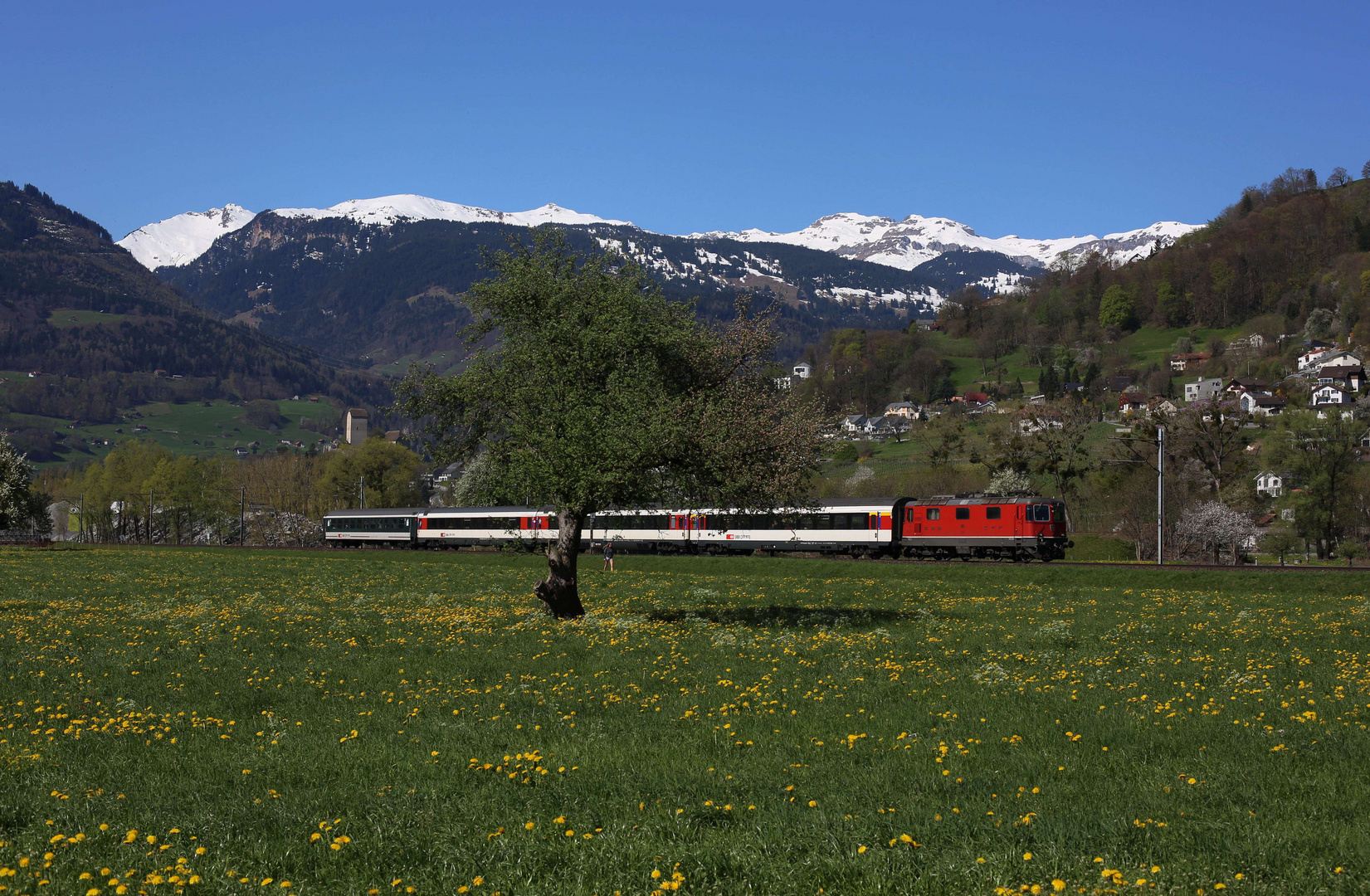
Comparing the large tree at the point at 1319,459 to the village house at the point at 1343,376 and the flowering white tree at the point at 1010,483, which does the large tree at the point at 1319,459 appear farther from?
the village house at the point at 1343,376

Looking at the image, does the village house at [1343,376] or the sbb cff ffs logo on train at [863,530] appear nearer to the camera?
the sbb cff ffs logo on train at [863,530]

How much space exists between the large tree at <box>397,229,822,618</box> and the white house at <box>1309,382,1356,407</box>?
150050 mm

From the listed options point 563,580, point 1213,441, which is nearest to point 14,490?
point 563,580

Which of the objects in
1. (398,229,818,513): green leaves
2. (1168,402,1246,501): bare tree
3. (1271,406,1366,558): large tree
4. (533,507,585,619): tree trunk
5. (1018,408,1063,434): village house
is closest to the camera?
(398,229,818,513): green leaves

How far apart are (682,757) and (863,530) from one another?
187 feet

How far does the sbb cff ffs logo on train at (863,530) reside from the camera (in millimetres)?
61156

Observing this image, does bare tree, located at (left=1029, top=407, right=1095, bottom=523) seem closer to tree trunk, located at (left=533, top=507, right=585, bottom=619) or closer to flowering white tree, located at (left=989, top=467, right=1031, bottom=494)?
flowering white tree, located at (left=989, top=467, right=1031, bottom=494)

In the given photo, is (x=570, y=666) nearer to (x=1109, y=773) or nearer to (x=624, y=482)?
(x=624, y=482)

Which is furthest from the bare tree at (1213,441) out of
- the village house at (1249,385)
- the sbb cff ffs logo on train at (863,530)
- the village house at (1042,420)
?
the village house at (1249,385)

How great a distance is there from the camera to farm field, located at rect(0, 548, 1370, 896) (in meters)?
8.02

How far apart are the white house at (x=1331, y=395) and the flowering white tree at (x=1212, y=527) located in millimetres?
88318

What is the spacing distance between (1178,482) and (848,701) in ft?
249

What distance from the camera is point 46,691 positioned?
639 inches

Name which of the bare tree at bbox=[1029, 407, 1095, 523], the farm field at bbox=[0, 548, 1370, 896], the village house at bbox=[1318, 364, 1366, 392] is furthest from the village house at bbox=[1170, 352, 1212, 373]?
the farm field at bbox=[0, 548, 1370, 896]
